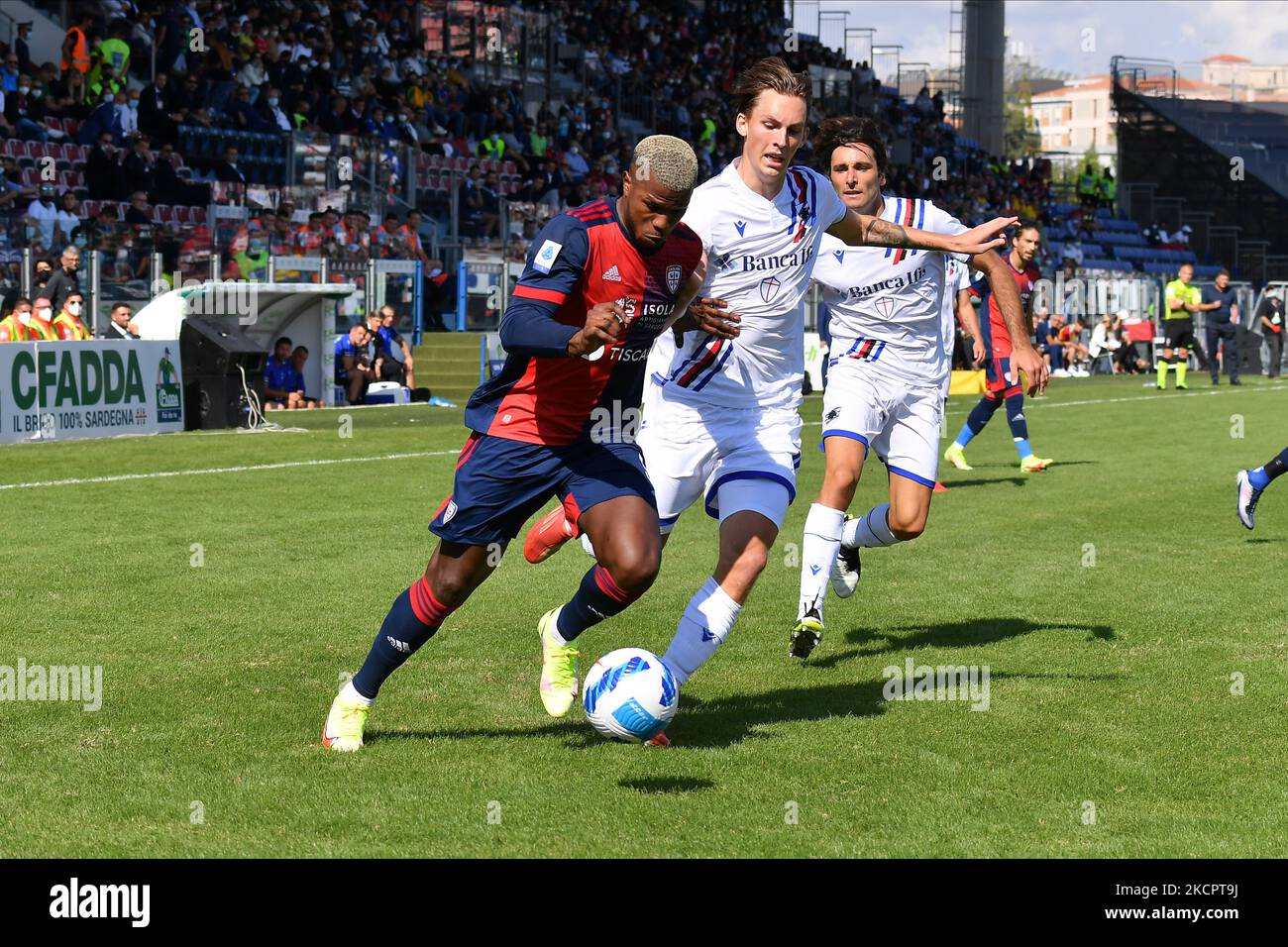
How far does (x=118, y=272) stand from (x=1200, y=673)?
1744 cm

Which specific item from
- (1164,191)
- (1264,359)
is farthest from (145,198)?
(1164,191)

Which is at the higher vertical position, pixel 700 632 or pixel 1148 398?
pixel 700 632

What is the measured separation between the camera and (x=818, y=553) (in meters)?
7.49

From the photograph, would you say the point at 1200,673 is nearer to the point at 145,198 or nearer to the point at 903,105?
the point at 145,198

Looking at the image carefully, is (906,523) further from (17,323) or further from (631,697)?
(17,323)

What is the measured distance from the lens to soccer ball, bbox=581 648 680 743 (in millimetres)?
5367

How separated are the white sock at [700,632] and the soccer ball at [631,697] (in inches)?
13.4

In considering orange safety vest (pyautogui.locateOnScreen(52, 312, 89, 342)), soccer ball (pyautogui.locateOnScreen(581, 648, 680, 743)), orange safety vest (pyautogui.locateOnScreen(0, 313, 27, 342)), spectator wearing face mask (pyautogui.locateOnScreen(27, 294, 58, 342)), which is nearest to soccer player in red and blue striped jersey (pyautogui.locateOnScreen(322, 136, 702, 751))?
soccer ball (pyautogui.locateOnScreen(581, 648, 680, 743))

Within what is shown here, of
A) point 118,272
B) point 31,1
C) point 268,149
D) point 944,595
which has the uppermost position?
point 31,1

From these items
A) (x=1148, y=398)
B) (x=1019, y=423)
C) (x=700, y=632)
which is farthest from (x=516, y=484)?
(x=1148, y=398)

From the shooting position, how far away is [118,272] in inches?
844

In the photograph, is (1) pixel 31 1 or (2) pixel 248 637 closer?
(2) pixel 248 637

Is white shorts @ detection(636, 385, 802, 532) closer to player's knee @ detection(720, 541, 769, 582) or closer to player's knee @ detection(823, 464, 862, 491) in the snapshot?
player's knee @ detection(720, 541, 769, 582)

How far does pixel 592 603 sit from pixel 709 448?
0.87 metres
